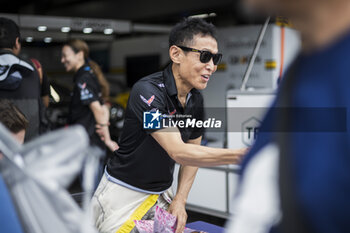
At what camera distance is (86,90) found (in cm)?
455

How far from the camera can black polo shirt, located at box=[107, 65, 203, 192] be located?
6.82 ft

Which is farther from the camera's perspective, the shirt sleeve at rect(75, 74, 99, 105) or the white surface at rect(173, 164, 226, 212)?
the white surface at rect(173, 164, 226, 212)

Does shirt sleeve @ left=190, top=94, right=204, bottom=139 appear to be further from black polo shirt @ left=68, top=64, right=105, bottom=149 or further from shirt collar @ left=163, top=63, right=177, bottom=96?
Result: black polo shirt @ left=68, top=64, right=105, bottom=149

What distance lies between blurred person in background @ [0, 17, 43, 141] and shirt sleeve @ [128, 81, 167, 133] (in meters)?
1.33

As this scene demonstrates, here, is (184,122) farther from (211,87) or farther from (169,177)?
(211,87)

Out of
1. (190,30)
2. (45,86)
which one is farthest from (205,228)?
(45,86)

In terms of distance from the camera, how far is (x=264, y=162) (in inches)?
31.0

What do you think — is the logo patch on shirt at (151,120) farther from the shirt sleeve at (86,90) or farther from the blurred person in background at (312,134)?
the shirt sleeve at (86,90)

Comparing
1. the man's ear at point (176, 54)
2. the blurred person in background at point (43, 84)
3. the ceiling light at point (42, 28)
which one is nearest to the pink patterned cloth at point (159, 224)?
the man's ear at point (176, 54)

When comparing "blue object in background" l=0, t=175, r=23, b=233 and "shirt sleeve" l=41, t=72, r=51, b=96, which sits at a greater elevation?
"shirt sleeve" l=41, t=72, r=51, b=96

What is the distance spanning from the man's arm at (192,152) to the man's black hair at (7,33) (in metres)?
1.70

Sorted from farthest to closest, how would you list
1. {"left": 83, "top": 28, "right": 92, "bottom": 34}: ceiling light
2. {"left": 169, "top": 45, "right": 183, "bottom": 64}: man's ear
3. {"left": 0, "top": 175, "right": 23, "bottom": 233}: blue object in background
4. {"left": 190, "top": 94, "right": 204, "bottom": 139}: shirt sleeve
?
{"left": 83, "top": 28, "right": 92, "bottom": 34}: ceiling light → {"left": 190, "top": 94, "right": 204, "bottom": 139}: shirt sleeve → {"left": 169, "top": 45, "right": 183, "bottom": 64}: man's ear → {"left": 0, "top": 175, "right": 23, "bottom": 233}: blue object in background

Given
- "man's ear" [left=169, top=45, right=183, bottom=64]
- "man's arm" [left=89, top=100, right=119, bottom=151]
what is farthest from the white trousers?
"man's arm" [left=89, top=100, right=119, bottom=151]

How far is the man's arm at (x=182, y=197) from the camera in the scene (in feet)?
7.13
